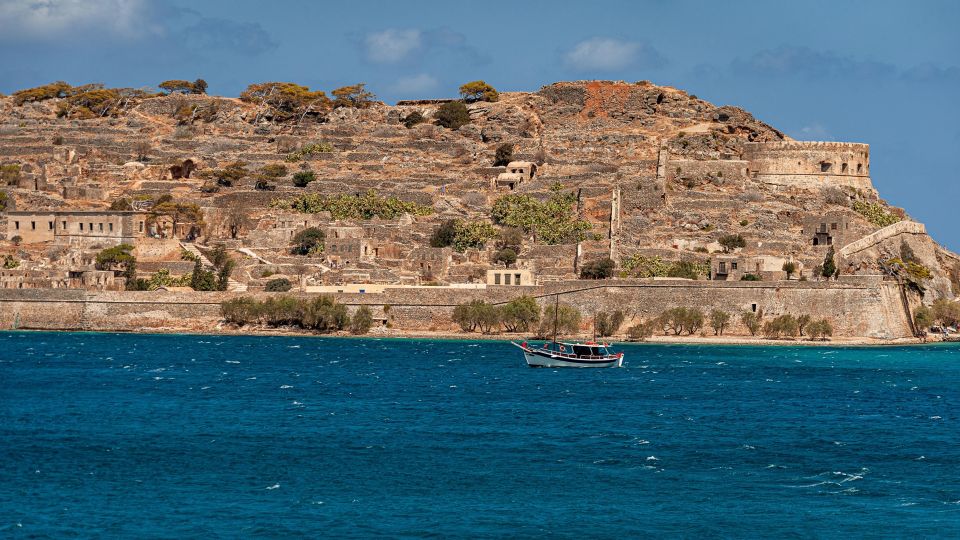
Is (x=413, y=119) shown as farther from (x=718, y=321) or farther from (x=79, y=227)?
(x=718, y=321)

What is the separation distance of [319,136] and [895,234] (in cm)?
3647

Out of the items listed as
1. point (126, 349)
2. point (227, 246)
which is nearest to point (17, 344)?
point (126, 349)

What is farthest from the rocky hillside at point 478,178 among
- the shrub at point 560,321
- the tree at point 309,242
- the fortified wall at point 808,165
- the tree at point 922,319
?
the shrub at point 560,321

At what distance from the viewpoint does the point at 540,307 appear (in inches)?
2960

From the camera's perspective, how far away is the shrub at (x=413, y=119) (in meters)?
104

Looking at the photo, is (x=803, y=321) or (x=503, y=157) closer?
(x=803, y=321)

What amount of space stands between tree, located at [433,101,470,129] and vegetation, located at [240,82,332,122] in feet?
26.1

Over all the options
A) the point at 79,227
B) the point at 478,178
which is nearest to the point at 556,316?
the point at 478,178

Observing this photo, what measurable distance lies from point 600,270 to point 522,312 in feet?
14.8

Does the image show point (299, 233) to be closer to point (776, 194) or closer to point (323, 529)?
point (776, 194)

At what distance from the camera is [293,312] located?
250ft

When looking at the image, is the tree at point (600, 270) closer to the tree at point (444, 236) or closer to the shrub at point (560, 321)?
the shrub at point (560, 321)

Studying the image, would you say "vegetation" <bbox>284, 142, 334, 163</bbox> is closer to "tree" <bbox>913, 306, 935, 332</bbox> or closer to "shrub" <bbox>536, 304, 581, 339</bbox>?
"shrub" <bbox>536, 304, 581, 339</bbox>

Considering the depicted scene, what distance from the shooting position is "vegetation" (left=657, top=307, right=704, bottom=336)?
7406 cm
